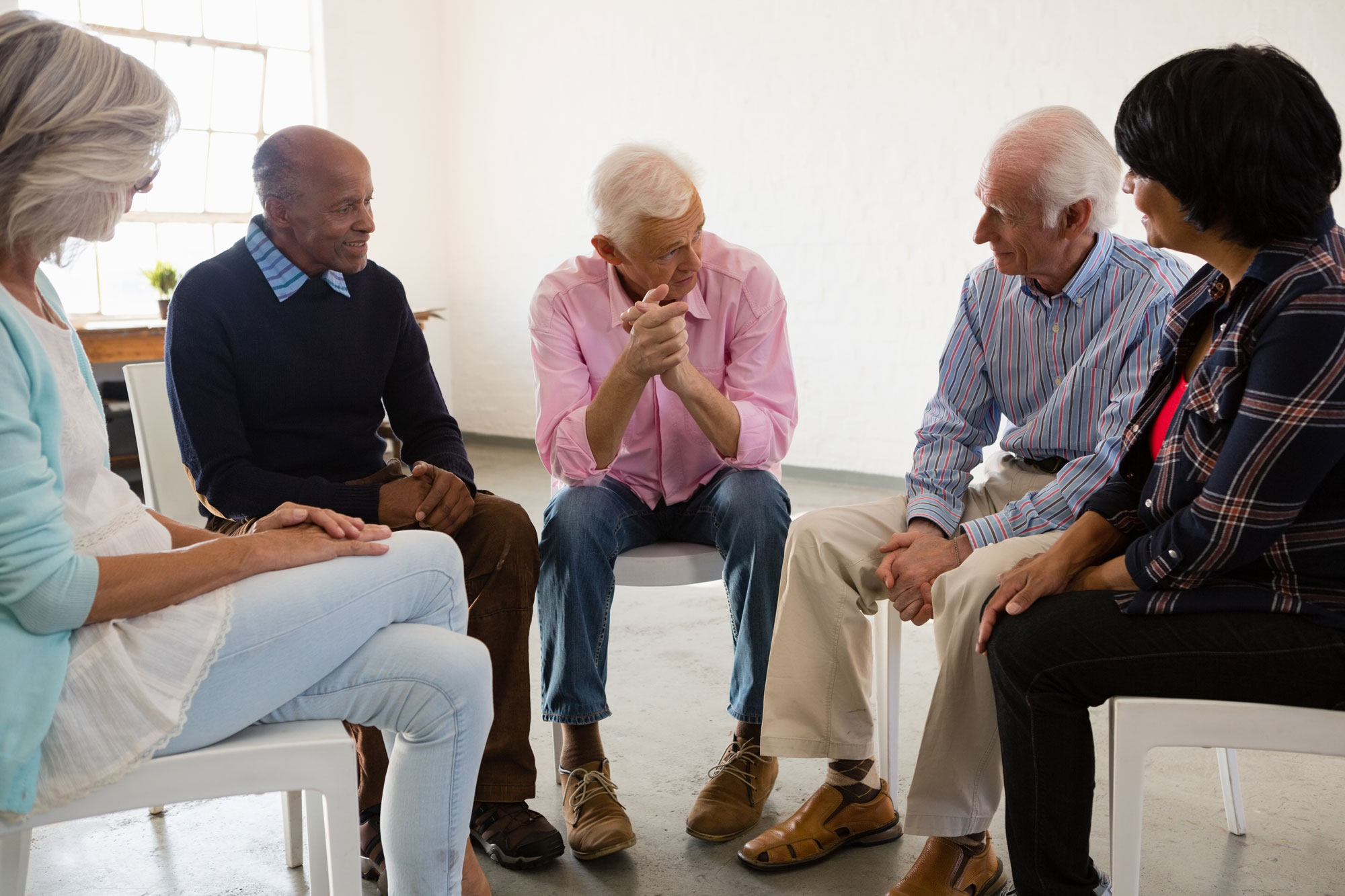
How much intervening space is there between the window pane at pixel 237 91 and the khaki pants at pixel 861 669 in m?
5.85

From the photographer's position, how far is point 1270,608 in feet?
4.56

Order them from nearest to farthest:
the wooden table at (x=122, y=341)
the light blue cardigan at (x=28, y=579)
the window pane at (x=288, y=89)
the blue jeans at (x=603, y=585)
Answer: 1. the light blue cardigan at (x=28, y=579)
2. the blue jeans at (x=603, y=585)
3. the wooden table at (x=122, y=341)
4. the window pane at (x=288, y=89)

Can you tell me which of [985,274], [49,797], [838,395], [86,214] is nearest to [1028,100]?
[838,395]

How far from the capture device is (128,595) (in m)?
1.22

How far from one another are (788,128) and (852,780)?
427 centimetres

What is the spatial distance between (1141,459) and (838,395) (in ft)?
13.3

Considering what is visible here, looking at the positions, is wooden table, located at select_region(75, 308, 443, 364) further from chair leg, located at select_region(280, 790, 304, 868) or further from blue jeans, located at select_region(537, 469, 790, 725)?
chair leg, located at select_region(280, 790, 304, 868)

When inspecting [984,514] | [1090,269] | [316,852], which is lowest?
[316,852]

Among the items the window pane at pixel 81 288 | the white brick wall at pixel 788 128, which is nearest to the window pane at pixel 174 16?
the white brick wall at pixel 788 128

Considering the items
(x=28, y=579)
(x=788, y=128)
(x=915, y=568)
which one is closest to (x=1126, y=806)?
(x=915, y=568)

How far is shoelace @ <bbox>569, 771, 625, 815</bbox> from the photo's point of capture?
6.64ft

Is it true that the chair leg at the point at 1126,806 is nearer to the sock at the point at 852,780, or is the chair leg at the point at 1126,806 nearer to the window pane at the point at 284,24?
the sock at the point at 852,780

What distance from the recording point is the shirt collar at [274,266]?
205 cm

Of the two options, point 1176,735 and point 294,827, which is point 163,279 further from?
point 1176,735
